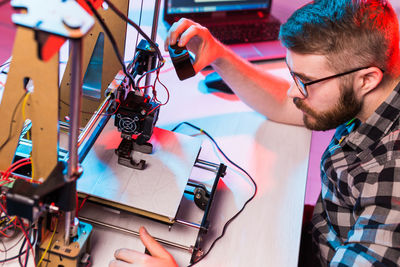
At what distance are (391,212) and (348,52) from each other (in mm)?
386

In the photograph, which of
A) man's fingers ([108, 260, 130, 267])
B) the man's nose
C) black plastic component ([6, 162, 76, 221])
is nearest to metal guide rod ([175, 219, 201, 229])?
man's fingers ([108, 260, 130, 267])

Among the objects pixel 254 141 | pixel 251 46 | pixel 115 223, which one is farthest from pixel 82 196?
pixel 251 46

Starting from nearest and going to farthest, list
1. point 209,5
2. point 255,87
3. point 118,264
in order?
point 118,264 < point 255,87 < point 209,5

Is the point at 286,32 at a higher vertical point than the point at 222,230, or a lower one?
higher

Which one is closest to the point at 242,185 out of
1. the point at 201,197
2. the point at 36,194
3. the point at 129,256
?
the point at 201,197

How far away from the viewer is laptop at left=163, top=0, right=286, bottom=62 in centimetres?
183

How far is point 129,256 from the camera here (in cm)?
97

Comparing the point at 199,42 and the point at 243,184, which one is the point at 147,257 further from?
the point at 199,42

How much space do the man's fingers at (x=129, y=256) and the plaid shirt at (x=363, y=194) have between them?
44cm

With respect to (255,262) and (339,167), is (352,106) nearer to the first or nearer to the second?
(339,167)

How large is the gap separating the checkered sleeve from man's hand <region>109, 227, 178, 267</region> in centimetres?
39

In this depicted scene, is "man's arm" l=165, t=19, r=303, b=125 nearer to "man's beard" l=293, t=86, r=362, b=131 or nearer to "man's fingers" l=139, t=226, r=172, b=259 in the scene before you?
"man's beard" l=293, t=86, r=362, b=131

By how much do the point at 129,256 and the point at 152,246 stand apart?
6cm

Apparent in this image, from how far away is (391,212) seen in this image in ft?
3.25
